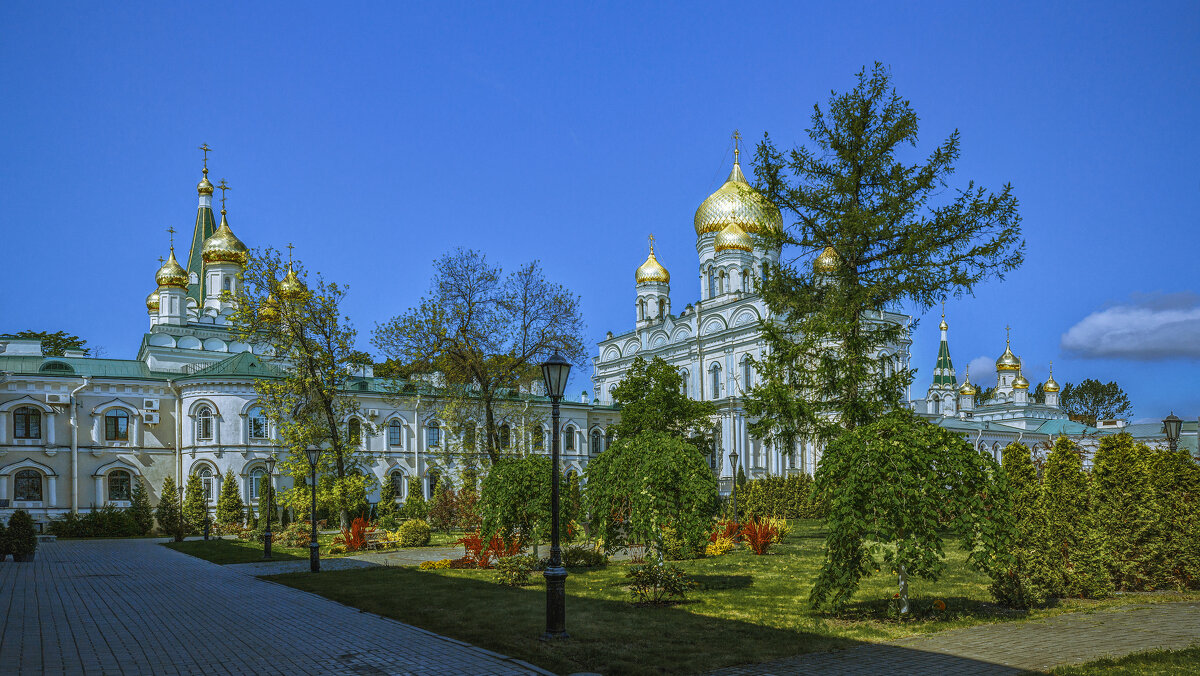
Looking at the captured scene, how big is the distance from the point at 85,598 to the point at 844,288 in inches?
697

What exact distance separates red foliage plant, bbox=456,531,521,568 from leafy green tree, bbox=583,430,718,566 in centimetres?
404

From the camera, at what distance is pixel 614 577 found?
1688cm

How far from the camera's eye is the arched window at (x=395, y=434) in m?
45.6

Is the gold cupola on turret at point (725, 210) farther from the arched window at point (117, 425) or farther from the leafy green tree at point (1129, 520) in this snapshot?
the leafy green tree at point (1129, 520)

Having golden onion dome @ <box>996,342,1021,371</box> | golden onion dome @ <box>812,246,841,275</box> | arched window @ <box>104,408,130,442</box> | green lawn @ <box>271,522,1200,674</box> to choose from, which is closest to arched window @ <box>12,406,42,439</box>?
arched window @ <box>104,408,130,442</box>

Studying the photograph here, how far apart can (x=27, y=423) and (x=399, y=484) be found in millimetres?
17367

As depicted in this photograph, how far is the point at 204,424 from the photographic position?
39562mm

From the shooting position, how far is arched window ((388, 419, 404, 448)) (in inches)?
1795

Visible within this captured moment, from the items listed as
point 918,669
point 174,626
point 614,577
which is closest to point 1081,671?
point 918,669

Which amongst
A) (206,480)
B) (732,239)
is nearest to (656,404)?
(206,480)

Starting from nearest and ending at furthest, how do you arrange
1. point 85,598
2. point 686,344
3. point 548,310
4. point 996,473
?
1. point 996,473
2. point 85,598
3. point 548,310
4. point 686,344

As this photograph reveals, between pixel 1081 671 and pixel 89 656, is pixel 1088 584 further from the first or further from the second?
pixel 89 656

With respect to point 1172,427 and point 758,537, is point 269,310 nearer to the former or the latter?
point 758,537

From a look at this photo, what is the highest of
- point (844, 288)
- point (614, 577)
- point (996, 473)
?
point (844, 288)
